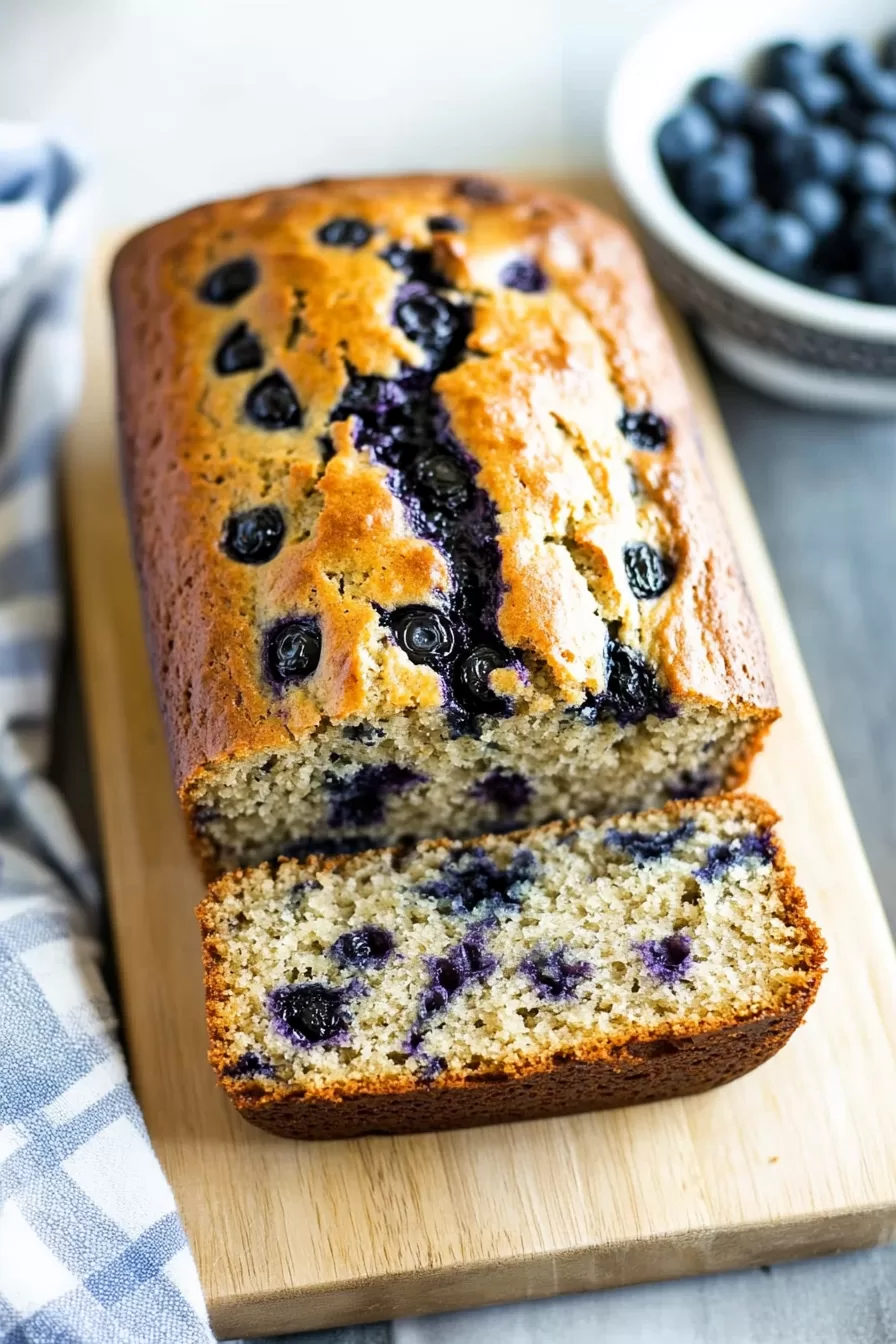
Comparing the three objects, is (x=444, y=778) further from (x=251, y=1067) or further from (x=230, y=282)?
(x=230, y=282)

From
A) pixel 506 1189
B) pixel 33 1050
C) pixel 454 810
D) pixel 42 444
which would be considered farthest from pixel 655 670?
pixel 42 444

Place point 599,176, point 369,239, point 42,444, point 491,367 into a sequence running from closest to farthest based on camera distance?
point 491,367 → point 369,239 → point 42,444 → point 599,176

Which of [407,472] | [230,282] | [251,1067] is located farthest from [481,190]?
[251,1067]

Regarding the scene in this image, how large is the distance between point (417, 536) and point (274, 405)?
1.41 ft

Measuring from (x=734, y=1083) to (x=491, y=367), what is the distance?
143 centimetres

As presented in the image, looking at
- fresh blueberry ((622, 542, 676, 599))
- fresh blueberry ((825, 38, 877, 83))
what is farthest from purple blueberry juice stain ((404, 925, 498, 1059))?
fresh blueberry ((825, 38, 877, 83))

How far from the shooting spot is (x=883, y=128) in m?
3.67

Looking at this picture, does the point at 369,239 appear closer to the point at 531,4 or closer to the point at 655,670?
the point at 655,670

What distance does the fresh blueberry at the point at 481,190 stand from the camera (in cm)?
328

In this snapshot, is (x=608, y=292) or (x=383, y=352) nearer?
(x=383, y=352)

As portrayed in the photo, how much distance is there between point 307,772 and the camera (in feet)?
8.96

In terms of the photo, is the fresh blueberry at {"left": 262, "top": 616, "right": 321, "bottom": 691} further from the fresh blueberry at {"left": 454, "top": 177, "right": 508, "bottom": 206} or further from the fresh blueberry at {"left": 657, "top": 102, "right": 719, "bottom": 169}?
the fresh blueberry at {"left": 657, "top": 102, "right": 719, "bottom": 169}

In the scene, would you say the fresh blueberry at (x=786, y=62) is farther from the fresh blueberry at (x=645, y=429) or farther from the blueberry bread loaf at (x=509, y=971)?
the blueberry bread loaf at (x=509, y=971)

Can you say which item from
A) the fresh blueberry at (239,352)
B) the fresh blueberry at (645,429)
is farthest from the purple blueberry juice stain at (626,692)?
the fresh blueberry at (239,352)
